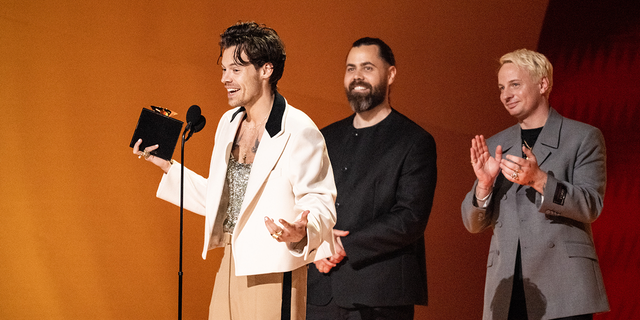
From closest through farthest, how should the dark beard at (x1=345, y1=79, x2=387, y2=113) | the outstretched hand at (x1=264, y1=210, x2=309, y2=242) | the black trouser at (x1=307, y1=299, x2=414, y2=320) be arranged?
the outstretched hand at (x1=264, y1=210, x2=309, y2=242)
the black trouser at (x1=307, y1=299, x2=414, y2=320)
the dark beard at (x1=345, y1=79, x2=387, y2=113)

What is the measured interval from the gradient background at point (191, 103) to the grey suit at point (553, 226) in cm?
145

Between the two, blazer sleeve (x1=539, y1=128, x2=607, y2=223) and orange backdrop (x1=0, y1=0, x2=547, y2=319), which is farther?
orange backdrop (x1=0, y1=0, x2=547, y2=319)

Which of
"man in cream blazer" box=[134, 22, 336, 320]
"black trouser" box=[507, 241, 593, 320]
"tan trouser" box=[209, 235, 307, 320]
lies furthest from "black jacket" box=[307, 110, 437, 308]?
"tan trouser" box=[209, 235, 307, 320]

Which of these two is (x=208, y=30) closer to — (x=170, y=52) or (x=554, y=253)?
(x=170, y=52)

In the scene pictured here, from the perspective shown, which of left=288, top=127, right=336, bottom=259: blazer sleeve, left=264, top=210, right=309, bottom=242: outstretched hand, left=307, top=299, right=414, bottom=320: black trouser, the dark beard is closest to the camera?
left=264, top=210, right=309, bottom=242: outstretched hand

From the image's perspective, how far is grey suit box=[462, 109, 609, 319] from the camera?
239 cm

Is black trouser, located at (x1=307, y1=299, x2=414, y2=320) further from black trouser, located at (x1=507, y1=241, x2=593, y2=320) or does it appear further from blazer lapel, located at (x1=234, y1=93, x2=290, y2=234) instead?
blazer lapel, located at (x1=234, y1=93, x2=290, y2=234)

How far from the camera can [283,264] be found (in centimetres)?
196

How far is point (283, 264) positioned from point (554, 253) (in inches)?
49.0

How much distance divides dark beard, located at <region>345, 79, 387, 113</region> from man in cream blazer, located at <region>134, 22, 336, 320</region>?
2.56 feet

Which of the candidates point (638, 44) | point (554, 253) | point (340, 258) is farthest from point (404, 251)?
point (638, 44)

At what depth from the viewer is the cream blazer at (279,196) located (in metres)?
1.96

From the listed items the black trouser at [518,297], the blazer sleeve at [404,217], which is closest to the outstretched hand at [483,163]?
the blazer sleeve at [404,217]

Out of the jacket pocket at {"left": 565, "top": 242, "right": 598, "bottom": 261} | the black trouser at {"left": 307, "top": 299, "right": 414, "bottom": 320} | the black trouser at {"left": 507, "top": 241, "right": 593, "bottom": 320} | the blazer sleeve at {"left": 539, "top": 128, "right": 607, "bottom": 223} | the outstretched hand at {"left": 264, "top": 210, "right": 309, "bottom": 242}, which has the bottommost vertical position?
the black trouser at {"left": 307, "top": 299, "right": 414, "bottom": 320}
